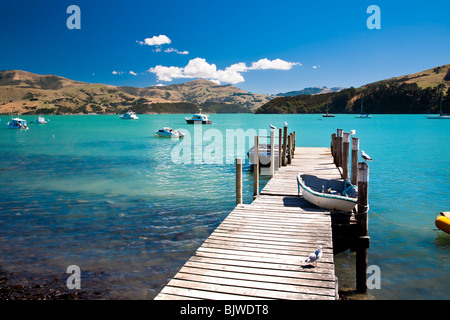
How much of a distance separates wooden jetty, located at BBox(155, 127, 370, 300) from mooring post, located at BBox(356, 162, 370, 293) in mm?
869

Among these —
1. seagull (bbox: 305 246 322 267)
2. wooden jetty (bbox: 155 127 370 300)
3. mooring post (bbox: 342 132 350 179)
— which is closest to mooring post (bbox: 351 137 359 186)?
mooring post (bbox: 342 132 350 179)

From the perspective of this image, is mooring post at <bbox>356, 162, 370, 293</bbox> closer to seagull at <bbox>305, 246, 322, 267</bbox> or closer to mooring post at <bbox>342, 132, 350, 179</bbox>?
seagull at <bbox>305, 246, 322, 267</bbox>

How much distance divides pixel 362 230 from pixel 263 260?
388 centimetres

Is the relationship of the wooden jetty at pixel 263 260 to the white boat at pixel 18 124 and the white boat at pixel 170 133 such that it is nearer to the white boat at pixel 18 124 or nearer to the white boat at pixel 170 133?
the white boat at pixel 170 133

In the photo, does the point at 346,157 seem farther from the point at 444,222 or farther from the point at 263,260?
the point at 263,260

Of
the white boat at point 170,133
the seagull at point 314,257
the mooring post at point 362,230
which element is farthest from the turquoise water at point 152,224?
the white boat at point 170,133

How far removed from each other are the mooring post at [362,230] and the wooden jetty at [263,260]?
869mm

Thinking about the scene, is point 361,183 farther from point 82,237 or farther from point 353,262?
point 82,237

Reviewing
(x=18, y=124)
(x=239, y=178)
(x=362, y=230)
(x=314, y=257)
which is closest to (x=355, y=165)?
(x=362, y=230)

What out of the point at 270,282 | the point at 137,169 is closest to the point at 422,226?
the point at 270,282

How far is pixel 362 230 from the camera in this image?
939 cm

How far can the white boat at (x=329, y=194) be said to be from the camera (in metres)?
9.94

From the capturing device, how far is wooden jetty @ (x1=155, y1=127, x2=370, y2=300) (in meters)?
5.78
